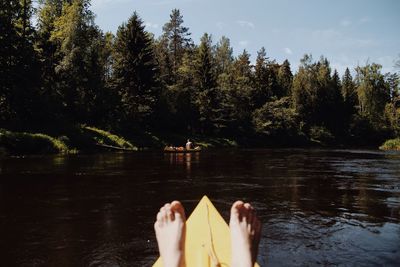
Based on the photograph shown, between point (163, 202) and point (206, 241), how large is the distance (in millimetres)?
5199

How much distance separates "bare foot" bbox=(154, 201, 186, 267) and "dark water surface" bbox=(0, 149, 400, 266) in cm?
95

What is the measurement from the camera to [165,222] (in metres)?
4.32

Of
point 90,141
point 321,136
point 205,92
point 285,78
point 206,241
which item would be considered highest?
point 285,78

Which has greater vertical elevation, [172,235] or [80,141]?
[80,141]

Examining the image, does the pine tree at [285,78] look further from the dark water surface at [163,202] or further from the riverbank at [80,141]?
the dark water surface at [163,202]

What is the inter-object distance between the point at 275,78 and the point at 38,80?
146ft

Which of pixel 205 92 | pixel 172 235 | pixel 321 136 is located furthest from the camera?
pixel 321 136

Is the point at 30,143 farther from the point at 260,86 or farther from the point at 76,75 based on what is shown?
the point at 260,86

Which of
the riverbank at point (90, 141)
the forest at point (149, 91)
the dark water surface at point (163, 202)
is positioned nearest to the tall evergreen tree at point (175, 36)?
the forest at point (149, 91)

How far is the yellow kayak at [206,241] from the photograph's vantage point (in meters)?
3.69

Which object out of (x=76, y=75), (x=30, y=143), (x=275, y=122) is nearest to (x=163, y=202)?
(x=30, y=143)

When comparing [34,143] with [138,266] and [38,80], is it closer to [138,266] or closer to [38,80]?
[38,80]

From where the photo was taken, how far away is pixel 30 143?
24.1 meters

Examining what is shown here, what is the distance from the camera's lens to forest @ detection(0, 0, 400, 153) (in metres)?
29.6
